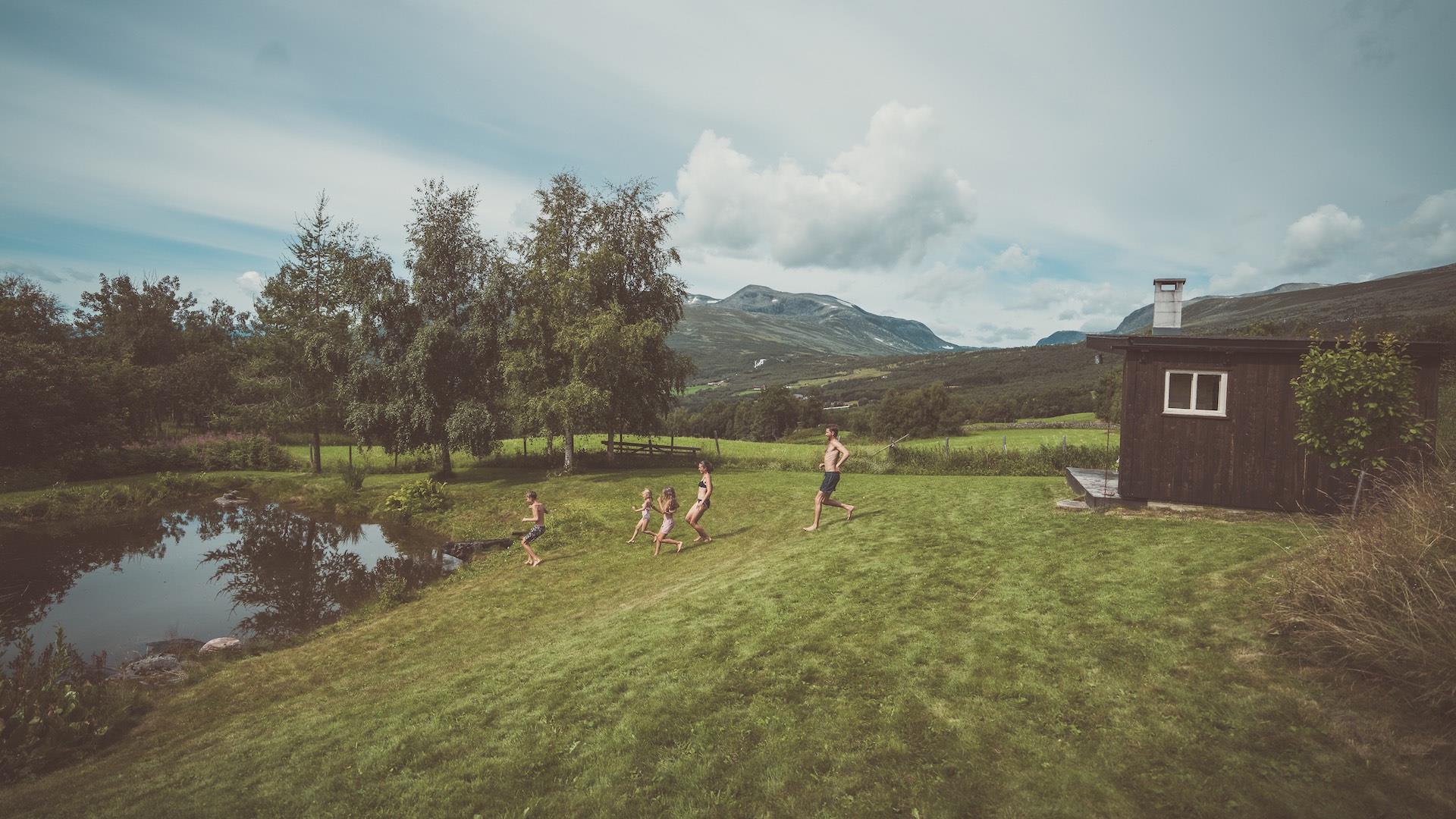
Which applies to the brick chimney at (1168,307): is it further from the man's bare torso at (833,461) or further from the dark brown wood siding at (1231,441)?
the man's bare torso at (833,461)

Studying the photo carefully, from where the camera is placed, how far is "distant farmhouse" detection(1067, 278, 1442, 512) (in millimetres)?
13539

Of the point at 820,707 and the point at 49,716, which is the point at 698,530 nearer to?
the point at 820,707

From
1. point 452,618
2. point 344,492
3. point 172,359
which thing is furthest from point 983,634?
point 172,359

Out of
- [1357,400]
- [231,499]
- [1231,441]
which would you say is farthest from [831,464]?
[231,499]

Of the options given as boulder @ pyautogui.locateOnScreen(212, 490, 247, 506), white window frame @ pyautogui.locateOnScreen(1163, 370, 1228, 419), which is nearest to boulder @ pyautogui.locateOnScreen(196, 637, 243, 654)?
boulder @ pyautogui.locateOnScreen(212, 490, 247, 506)

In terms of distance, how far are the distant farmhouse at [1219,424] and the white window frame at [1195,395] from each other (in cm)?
2

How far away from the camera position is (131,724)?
9.24 metres

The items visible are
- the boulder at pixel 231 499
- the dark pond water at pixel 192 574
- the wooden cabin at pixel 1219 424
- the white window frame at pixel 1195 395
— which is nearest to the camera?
the wooden cabin at pixel 1219 424

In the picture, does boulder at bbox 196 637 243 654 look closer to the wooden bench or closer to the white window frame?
the wooden bench

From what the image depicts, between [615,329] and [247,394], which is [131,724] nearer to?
[615,329]

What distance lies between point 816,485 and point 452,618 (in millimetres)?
14895

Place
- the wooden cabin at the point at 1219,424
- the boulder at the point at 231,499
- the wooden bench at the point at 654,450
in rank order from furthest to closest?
the wooden bench at the point at 654,450 → the boulder at the point at 231,499 → the wooden cabin at the point at 1219,424

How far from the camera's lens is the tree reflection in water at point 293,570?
1557 cm

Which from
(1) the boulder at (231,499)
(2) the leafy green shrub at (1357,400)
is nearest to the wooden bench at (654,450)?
(1) the boulder at (231,499)
